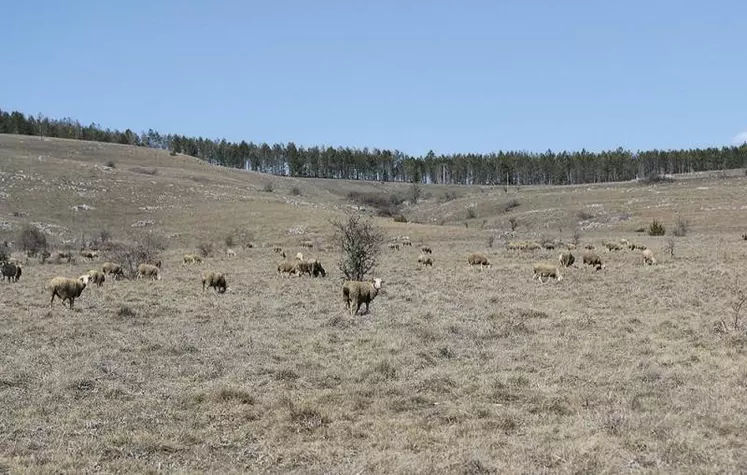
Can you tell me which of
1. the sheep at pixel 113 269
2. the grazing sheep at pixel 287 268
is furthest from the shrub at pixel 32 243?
the grazing sheep at pixel 287 268

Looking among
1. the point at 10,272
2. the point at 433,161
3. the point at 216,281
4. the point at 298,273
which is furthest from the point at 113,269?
the point at 433,161

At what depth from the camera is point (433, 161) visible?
638 ft

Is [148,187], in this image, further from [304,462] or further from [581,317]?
[304,462]

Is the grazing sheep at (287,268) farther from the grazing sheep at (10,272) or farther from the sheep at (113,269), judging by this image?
the grazing sheep at (10,272)

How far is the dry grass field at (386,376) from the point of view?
7.94 meters

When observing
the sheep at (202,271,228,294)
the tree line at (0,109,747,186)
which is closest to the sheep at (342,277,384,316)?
the sheep at (202,271,228,294)

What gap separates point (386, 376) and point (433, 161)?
608 feet

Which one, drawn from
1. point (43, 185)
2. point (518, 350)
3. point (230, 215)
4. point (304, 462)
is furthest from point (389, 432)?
point (43, 185)

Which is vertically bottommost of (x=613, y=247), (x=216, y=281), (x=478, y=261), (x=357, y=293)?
(x=613, y=247)

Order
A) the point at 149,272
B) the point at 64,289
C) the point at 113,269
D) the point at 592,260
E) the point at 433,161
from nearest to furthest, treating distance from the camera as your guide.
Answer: the point at 64,289
the point at 149,272
the point at 113,269
the point at 592,260
the point at 433,161

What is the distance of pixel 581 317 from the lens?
1772 cm

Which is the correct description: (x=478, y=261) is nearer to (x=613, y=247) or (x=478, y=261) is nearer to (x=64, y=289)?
(x=613, y=247)

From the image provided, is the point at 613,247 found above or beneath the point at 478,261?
beneath

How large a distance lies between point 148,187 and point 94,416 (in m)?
81.7
